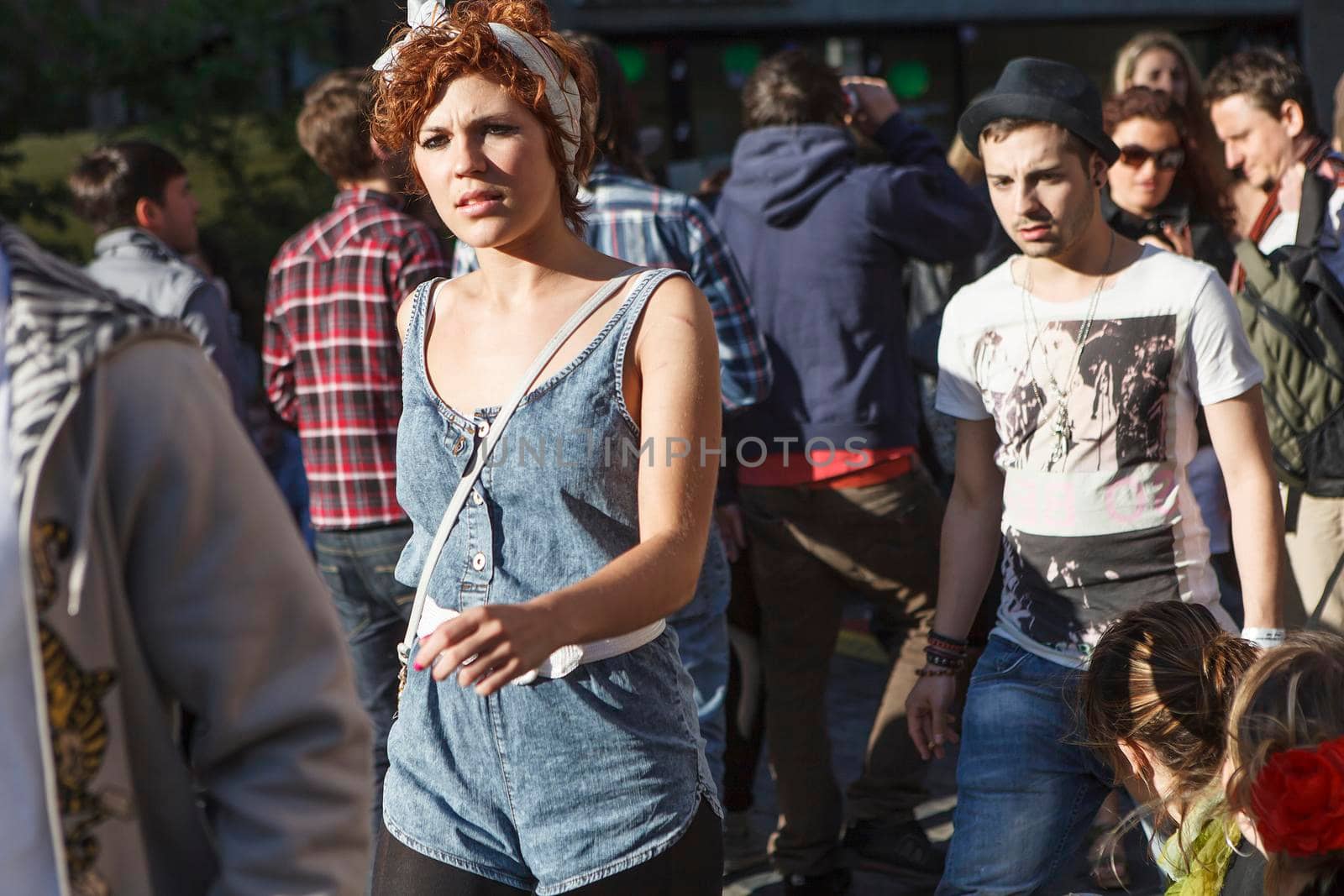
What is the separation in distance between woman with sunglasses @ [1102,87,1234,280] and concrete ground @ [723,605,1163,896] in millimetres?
1769

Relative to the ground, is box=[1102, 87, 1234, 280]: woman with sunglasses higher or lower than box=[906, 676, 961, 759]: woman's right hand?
higher

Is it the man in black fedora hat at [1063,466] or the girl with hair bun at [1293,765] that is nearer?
the girl with hair bun at [1293,765]

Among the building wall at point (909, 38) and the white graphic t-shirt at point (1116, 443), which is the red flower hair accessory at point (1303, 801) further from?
the building wall at point (909, 38)

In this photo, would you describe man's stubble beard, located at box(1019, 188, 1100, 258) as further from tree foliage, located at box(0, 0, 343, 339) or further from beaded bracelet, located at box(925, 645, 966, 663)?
tree foliage, located at box(0, 0, 343, 339)

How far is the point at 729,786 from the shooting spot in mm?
4676

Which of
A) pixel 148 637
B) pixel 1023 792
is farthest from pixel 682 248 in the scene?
pixel 148 637

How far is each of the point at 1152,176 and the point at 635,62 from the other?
6.95m

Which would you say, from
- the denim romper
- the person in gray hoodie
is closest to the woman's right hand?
the denim romper

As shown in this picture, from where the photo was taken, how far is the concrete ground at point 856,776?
167 inches

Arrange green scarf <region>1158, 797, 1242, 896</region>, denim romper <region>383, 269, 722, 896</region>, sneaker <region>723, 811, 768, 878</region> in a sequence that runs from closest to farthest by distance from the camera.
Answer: denim romper <region>383, 269, 722, 896</region> < green scarf <region>1158, 797, 1242, 896</region> < sneaker <region>723, 811, 768, 878</region>

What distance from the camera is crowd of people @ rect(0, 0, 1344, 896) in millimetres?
1321

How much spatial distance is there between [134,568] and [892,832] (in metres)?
3.36

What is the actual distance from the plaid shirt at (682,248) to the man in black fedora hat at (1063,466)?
3.22 feet

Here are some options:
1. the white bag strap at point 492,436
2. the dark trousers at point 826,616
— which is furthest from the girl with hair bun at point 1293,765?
the dark trousers at point 826,616
